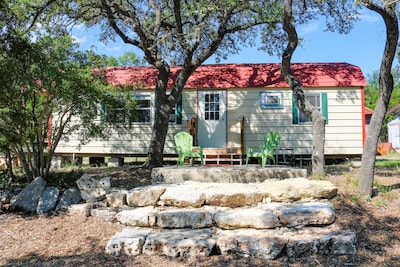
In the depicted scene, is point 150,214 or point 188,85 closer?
point 150,214

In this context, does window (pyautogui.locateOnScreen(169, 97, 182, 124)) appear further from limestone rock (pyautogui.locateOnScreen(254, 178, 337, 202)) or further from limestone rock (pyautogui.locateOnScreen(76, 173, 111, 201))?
limestone rock (pyautogui.locateOnScreen(254, 178, 337, 202))

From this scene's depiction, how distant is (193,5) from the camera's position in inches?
270

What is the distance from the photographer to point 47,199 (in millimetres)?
5219

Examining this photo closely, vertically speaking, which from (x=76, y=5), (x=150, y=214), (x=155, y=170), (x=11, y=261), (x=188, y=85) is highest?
(x=76, y=5)

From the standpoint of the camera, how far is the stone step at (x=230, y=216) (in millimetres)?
4242

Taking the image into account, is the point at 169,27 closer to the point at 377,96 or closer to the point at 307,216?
the point at 307,216

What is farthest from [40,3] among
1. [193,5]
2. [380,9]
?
[380,9]

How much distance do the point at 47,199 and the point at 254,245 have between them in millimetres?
3258

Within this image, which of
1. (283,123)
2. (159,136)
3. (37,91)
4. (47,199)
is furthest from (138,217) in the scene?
(283,123)

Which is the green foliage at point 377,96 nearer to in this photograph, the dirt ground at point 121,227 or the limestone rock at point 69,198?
the dirt ground at point 121,227

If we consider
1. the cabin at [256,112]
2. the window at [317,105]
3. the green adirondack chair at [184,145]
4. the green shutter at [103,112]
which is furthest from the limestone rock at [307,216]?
the window at [317,105]

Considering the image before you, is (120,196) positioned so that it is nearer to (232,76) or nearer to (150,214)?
(150,214)

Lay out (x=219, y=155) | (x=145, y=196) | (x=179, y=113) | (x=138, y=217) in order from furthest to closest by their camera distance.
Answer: (x=179, y=113)
(x=219, y=155)
(x=145, y=196)
(x=138, y=217)

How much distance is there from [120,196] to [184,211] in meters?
1.13
